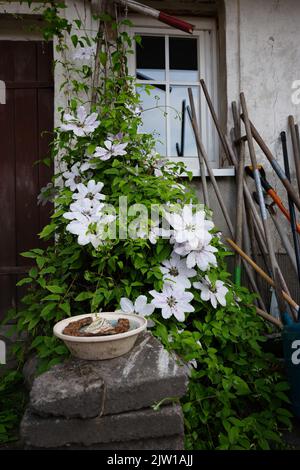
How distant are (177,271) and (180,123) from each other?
1.78 meters

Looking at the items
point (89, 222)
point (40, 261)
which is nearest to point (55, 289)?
point (40, 261)

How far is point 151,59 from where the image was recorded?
10.6 ft

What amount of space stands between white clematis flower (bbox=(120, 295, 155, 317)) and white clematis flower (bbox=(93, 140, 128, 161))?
827mm

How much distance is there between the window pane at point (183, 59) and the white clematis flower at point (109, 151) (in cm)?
142

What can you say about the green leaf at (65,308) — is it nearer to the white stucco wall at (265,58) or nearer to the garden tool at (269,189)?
the garden tool at (269,189)

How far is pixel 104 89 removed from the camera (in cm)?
280

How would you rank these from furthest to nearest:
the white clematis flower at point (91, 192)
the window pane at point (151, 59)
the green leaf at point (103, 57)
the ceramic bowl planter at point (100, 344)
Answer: the window pane at point (151, 59), the green leaf at point (103, 57), the white clematis flower at point (91, 192), the ceramic bowl planter at point (100, 344)

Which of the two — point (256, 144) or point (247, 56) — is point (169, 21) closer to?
point (247, 56)

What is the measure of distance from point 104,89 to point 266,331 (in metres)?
1.97

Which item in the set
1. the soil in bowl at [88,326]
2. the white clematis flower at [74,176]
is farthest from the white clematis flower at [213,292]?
the white clematis flower at [74,176]

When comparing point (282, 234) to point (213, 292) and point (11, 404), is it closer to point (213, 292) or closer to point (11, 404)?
point (213, 292)

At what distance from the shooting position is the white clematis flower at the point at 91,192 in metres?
2.01

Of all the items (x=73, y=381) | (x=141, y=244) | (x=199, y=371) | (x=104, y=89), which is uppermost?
(x=104, y=89)
